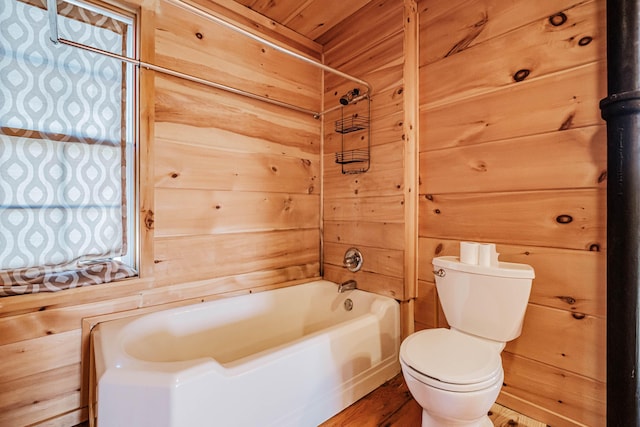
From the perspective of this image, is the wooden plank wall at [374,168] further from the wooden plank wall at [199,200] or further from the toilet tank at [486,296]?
the toilet tank at [486,296]

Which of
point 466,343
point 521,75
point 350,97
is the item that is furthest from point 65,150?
point 521,75

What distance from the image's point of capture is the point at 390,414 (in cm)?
139

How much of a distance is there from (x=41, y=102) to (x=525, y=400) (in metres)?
2.60

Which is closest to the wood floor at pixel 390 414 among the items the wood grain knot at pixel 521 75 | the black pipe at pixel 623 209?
the black pipe at pixel 623 209

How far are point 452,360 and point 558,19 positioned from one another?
1.52 meters

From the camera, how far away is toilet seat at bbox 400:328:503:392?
99 cm

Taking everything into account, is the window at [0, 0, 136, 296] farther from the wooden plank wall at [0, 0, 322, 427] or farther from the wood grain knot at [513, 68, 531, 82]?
the wood grain knot at [513, 68, 531, 82]

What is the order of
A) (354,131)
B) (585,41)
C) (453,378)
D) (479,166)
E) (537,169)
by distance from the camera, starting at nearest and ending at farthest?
(453,378)
(585,41)
(537,169)
(479,166)
(354,131)

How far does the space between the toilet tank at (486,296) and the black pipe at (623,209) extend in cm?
27

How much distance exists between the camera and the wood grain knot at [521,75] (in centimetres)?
136

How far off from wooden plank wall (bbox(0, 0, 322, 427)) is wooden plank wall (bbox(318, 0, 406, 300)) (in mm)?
172

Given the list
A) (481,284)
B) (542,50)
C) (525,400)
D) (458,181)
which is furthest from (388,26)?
(525,400)

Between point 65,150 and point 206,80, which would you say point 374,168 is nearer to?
point 206,80

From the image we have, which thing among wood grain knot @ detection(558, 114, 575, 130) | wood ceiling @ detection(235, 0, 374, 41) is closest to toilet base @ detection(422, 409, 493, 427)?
wood grain knot @ detection(558, 114, 575, 130)
